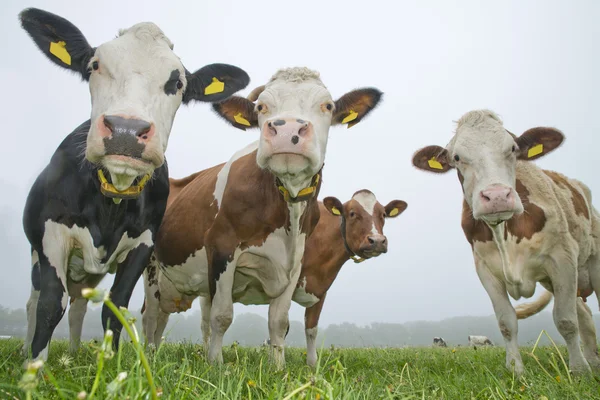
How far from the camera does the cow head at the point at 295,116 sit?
14.8 feet

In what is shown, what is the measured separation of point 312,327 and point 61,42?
5760 mm

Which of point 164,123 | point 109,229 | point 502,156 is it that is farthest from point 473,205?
point 109,229

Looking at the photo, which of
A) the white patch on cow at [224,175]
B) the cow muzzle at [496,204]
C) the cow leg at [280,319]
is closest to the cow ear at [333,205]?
the white patch on cow at [224,175]

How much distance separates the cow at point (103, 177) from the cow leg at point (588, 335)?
240 inches

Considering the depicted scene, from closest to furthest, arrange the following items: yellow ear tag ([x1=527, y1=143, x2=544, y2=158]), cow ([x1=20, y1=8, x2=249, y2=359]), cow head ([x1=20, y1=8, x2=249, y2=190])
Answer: cow head ([x1=20, y1=8, x2=249, y2=190]) → cow ([x1=20, y1=8, x2=249, y2=359]) → yellow ear tag ([x1=527, y1=143, x2=544, y2=158])

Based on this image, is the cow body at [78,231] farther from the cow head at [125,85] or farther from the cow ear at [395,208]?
the cow ear at [395,208]

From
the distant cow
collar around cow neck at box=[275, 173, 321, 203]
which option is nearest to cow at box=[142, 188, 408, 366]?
collar around cow neck at box=[275, 173, 321, 203]

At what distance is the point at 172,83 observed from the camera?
4.41 m

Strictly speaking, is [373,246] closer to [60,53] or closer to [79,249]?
[79,249]

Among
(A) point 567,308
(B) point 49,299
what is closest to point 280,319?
(B) point 49,299

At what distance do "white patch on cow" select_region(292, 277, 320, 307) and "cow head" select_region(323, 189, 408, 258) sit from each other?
1.13 metres

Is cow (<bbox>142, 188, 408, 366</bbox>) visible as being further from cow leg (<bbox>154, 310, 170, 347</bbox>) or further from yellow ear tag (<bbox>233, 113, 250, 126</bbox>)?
yellow ear tag (<bbox>233, 113, 250, 126</bbox>)

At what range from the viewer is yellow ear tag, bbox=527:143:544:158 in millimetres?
6531

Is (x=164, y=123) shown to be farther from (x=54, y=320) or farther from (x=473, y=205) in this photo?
(x=473, y=205)
